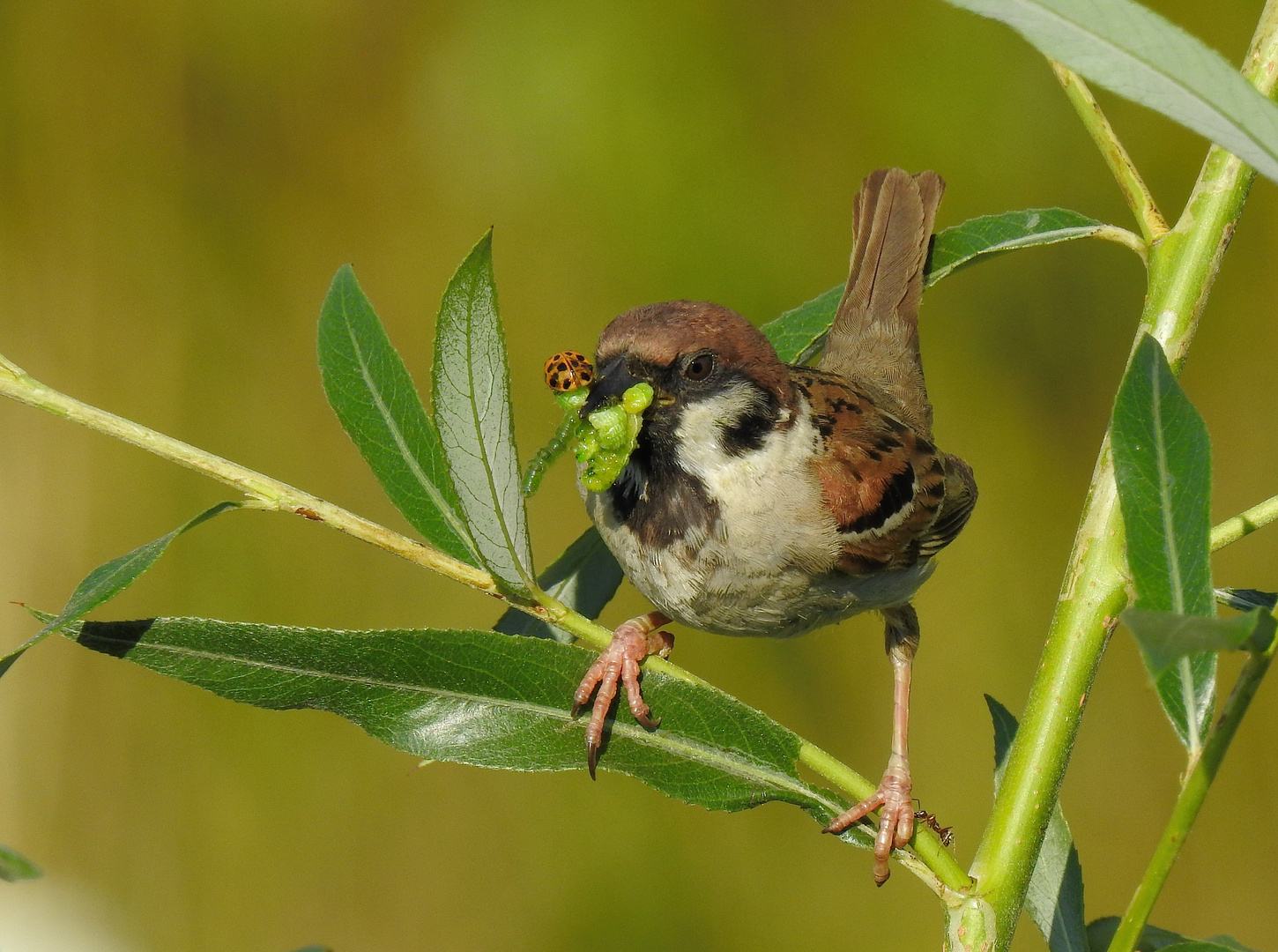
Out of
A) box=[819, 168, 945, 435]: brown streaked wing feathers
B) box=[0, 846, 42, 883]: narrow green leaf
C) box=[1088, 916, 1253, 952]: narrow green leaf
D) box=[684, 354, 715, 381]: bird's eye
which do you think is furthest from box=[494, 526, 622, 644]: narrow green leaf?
box=[819, 168, 945, 435]: brown streaked wing feathers

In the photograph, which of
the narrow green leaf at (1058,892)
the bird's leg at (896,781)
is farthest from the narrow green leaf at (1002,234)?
the bird's leg at (896,781)

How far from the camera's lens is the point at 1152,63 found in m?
0.75

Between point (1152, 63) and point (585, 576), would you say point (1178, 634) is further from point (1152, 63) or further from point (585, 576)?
point (585, 576)

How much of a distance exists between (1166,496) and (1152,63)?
0.32 meters

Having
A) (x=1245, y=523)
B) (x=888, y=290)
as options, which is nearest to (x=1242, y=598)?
(x=1245, y=523)

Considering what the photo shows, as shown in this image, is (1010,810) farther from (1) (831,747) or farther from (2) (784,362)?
(1) (831,747)

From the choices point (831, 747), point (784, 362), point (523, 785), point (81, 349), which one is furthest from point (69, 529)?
point (784, 362)

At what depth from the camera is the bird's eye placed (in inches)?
69.4

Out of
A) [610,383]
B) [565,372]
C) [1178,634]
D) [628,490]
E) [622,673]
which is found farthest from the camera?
[628,490]

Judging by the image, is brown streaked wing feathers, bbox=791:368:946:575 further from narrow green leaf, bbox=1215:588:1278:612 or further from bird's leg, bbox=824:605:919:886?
narrow green leaf, bbox=1215:588:1278:612

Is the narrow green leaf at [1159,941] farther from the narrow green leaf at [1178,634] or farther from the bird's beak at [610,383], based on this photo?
the bird's beak at [610,383]

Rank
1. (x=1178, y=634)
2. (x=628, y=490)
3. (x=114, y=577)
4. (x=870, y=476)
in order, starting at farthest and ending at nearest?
(x=870, y=476)
(x=628, y=490)
(x=114, y=577)
(x=1178, y=634)

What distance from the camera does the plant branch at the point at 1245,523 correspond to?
41.3 inches

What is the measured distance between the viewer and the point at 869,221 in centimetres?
260
